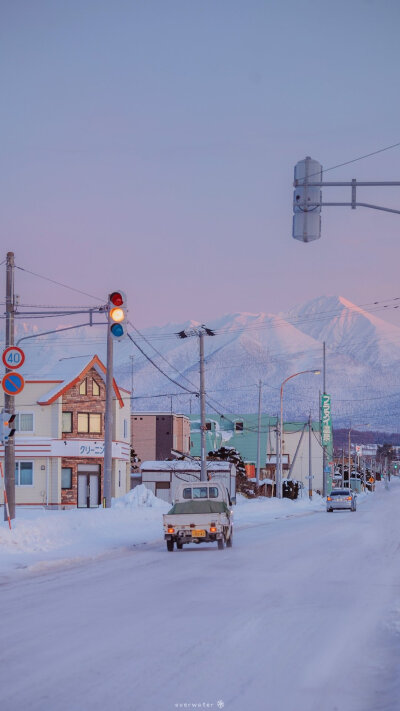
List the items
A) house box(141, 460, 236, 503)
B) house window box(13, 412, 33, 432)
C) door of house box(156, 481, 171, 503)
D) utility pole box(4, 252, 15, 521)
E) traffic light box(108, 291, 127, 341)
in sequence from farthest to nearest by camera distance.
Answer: door of house box(156, 481, 171, 503) → house box(141, 460, 236, 503) → house window box(13, 412, 33, 432) → utility pole box(4, 252, 15, 521) → traffic light box(108, 291, 127, 341)

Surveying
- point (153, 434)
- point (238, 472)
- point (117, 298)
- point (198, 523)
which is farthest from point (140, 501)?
point (153, 434)

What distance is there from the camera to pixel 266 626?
1270 centimetres

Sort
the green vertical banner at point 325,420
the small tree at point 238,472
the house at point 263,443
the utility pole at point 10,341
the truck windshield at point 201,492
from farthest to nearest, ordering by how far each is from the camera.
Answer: the house at point 263,443
the green vertical banner at point 325,420
the small tree at point 238,472
the truck windshield at point 201,492
the utility pole at point 10,341

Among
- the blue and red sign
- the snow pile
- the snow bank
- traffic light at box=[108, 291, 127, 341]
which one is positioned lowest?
the snow pile

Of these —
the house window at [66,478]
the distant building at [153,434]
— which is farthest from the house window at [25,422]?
the distant building at [153,434]

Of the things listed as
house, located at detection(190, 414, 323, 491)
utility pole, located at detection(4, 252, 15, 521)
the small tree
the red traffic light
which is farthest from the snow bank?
house, located at detection(190, 414, 323, 491)

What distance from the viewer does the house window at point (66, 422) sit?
6719 cm

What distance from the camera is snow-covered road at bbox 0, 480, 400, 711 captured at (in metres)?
8.58

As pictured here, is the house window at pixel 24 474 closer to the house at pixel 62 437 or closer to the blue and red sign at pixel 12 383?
the house at pixel 62 437

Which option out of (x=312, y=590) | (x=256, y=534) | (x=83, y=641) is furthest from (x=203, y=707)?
(x=256, y=534)

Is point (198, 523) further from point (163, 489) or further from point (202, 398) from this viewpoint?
point (163, 489)

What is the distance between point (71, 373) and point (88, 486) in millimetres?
7662

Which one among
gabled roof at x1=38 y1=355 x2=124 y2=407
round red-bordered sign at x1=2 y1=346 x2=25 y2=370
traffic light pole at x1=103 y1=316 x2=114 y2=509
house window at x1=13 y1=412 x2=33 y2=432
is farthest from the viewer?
house window at x1=13 y1=412 x2=33 y2=432

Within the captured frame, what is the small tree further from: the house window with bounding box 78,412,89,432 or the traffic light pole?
the traffic light pole
